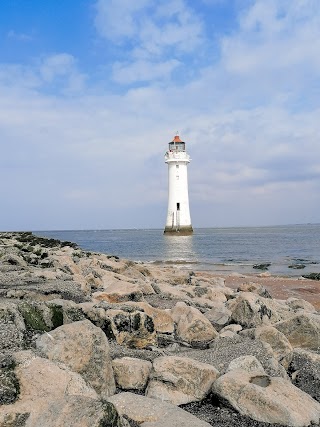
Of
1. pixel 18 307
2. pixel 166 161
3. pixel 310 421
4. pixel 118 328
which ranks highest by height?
A: pixel 166 161

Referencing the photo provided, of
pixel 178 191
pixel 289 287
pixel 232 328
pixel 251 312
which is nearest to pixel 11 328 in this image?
pixel 232 328

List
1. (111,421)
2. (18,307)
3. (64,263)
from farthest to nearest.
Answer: (64,263)
(18,307)
(111,421)

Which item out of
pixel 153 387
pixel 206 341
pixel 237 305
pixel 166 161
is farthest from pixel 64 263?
pixel 166 161

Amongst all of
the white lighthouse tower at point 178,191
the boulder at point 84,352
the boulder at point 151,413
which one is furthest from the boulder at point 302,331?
the white lighthouse tower at point 178,191

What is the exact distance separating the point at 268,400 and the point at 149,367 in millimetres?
1189

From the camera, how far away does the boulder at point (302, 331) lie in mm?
6421

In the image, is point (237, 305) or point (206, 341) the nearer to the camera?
point (206, 341)

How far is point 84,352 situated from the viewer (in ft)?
13.4

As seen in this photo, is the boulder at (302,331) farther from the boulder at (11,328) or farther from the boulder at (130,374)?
the boulder at (11,328)

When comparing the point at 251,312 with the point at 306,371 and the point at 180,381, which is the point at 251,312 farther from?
the point at 180,381

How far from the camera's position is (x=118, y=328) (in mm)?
5758

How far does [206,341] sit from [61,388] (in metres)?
3.25

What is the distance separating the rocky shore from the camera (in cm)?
328

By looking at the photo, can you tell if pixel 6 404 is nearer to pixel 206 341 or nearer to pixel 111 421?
pixel 111 421
